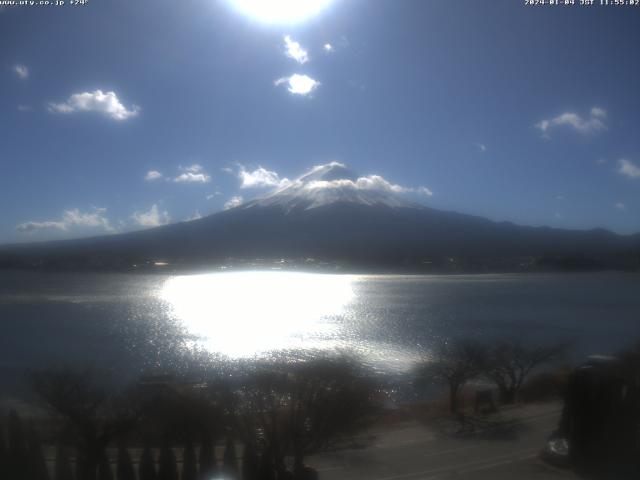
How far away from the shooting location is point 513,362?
2916 millimetres

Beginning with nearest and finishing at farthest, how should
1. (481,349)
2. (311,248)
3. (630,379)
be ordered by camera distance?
(630,379) → (481,349) → (311,248)

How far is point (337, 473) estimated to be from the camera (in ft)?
6.75

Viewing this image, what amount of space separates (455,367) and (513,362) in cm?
Result: 38

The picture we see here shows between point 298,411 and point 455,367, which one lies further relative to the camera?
point 455,367

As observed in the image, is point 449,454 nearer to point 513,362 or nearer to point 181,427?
point 513,362

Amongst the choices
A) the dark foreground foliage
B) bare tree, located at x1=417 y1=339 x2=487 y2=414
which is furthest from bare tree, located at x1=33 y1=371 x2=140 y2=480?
bare tree, located at x1=417 y1=339 x2=487 y2=414

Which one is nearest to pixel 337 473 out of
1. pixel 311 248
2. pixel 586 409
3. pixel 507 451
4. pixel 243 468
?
pixel 243 468

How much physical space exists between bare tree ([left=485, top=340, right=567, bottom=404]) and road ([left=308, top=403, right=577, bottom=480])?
0.25 meters

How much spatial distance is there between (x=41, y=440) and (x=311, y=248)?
541 inches

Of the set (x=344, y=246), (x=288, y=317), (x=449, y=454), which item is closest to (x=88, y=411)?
(x=449, y=454)

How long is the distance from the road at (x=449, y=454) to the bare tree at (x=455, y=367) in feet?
0.75

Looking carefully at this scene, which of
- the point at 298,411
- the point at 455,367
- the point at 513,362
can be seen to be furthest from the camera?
the point at 513,362

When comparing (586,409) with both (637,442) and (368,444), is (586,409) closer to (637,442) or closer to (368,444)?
(637,442)

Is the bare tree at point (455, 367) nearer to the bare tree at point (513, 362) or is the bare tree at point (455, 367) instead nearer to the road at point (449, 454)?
the bare tree at point (513, 362)
